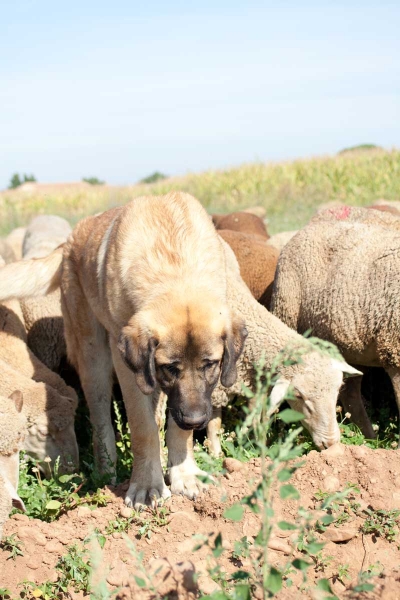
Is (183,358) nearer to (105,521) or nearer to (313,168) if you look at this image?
(105,521)

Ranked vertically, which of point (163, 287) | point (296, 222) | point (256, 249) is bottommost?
point (296, 222)

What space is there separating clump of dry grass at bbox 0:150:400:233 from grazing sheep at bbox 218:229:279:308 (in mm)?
12307

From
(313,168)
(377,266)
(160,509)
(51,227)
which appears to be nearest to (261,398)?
(160,509)

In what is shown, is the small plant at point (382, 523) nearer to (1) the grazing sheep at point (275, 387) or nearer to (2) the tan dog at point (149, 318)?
(1) the grazing sheep at point (275, 387)

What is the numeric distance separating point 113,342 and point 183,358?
3.46 ft

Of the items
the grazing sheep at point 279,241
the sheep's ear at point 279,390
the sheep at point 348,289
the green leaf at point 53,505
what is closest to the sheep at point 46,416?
the green leaf at point 53,505

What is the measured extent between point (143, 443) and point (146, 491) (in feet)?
1.09

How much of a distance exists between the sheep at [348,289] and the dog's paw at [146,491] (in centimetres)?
226

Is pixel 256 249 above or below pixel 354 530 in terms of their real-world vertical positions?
above

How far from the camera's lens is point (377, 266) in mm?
6824

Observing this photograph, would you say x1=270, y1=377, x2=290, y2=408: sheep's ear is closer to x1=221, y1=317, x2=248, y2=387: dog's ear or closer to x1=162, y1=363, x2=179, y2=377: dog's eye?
x1=221, y1=317, x2=248, y2=387: dog's ear

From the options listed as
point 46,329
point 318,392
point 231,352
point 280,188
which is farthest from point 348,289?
point 280,188

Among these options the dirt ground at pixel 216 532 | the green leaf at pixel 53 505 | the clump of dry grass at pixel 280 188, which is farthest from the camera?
the clump of dry grass at pixel 280 188

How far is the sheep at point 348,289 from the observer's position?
6496 mm
